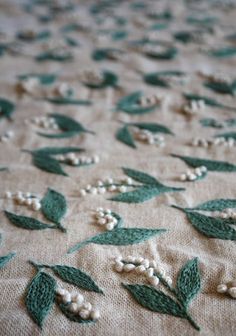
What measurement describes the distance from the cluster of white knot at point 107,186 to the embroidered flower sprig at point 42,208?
0.12 feet

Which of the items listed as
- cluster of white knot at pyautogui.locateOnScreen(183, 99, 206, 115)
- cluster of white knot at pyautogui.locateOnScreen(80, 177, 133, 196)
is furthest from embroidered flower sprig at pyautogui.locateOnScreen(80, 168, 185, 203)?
cluster of white knot at pyautogui.locateOnScreen(183, 99, 206, 115)

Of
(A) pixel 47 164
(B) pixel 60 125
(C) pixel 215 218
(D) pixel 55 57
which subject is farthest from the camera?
(D) pixel 55 57

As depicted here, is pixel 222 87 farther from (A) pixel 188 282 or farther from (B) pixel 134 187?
(A) pixel 188 282

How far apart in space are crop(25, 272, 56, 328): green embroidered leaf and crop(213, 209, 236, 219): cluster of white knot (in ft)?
0.70

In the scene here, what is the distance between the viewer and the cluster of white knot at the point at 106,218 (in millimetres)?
467

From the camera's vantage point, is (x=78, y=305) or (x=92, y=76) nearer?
(x=78, y=305)

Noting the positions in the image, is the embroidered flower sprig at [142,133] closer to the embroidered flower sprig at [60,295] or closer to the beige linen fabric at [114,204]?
the beige linen fabric at [114,204]

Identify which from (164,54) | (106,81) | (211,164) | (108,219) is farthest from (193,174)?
(164,54)

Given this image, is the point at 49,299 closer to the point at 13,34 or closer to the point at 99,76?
the point at 99,76

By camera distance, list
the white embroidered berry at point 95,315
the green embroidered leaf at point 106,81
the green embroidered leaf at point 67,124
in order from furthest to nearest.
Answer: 1. the green embroidered leaf at point 106,81
2. the green embroidered leaf at point 67,124
3. the white embroidered berry at point 95,315

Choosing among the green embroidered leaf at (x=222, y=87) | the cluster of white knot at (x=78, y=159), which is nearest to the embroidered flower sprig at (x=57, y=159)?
the cluster of white knot at (x=78, y=159)

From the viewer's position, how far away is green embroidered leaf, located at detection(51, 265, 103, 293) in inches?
15.7

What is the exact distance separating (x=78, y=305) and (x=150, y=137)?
1.09 ft

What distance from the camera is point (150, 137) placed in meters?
0.64
